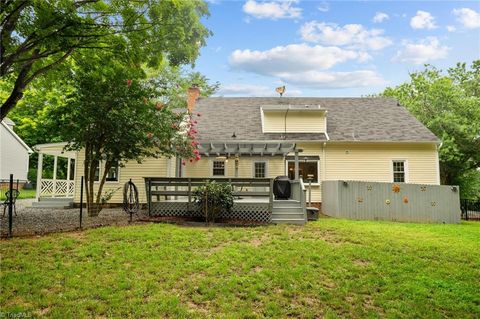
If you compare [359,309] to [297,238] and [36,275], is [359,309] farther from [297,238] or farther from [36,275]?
[36,275]

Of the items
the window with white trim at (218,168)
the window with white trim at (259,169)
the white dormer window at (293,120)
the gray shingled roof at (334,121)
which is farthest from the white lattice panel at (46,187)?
the white dormer window at (293,120)

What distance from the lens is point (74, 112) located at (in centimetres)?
920

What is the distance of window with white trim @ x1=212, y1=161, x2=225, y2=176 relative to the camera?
1465 cm

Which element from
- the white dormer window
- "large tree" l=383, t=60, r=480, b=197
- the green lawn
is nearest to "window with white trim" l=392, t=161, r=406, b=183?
the white dormer window

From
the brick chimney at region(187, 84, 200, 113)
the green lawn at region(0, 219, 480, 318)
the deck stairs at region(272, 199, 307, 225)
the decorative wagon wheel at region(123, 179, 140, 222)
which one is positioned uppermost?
the brick chimney at region(187, 84, 200, 113)

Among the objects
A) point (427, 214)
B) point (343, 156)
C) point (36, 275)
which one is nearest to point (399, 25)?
point (343, 156)

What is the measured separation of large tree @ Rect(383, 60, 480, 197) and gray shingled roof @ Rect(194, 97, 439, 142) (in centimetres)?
326

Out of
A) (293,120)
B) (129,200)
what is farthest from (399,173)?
(129,200)

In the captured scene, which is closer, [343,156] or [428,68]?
[343,156]

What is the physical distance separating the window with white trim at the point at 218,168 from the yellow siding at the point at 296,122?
2783mm

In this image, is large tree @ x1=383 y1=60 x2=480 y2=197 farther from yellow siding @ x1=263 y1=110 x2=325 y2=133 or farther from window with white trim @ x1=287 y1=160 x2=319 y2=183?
window with white trim @ x1=287 y1=160 x2=319 y2=183

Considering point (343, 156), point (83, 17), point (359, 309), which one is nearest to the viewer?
point (359, 309)

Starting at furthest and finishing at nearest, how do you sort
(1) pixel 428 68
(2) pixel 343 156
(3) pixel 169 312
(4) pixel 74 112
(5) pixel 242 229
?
(1) pixel 428 68, (2) pixel 343 156, (4) pixel 74 112, (5) pixel 242 229, (3) pixel 169 312

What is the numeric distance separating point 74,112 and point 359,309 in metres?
9.19
